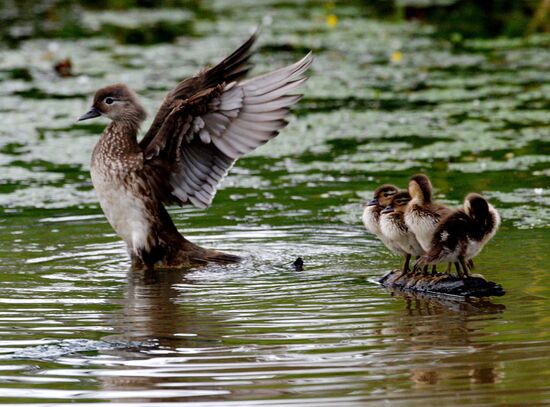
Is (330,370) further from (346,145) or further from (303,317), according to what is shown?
(346,145)

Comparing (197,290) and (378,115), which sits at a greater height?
(378,115)

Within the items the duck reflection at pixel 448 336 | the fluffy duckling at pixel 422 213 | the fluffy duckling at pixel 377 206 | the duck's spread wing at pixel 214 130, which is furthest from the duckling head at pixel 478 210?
the duck's spread wing at pixel 214 130

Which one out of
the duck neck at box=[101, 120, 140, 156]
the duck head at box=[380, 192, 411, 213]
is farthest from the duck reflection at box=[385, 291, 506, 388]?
the duck neck at box=[101, 120, 140, 156]

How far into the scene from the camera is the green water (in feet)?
19.2

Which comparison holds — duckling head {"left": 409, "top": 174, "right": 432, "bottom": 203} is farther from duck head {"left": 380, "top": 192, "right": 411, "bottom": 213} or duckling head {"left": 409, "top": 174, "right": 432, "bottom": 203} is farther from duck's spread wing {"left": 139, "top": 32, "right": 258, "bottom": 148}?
duck's spread wing {"left": 139, "top": 32, "right": 258, "bottom": 148}

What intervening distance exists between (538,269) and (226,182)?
3.96 m

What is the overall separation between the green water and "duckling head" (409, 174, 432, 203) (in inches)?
24.5

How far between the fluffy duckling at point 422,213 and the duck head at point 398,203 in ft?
0.47

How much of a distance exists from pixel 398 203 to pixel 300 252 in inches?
44.0

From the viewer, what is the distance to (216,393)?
18.3ft

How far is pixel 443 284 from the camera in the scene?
7582 mm

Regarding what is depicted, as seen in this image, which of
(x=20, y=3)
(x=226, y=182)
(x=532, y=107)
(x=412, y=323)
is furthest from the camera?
(x=20, y=3)

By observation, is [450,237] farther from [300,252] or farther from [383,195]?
[300,252]

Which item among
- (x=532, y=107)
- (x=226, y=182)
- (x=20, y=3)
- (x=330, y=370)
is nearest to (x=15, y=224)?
(x=226, y=182)
